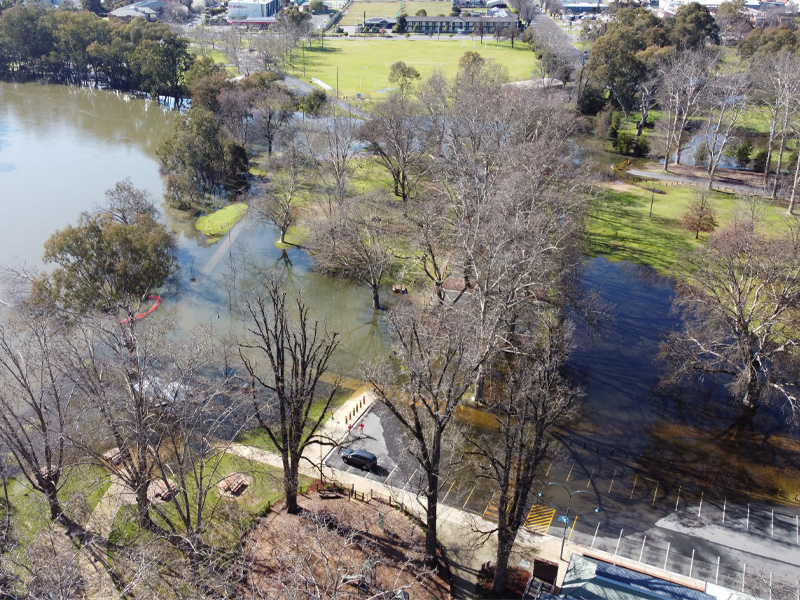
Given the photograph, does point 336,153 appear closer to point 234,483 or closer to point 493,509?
point 234,483

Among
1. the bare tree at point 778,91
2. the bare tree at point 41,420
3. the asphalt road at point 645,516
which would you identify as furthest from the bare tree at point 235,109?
the bare tree at point 778,91

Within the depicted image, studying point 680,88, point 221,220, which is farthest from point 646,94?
point 221,220

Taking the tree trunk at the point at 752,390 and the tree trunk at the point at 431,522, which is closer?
the tree trunk at the point at 431,522

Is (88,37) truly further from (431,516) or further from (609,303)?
(431,516)

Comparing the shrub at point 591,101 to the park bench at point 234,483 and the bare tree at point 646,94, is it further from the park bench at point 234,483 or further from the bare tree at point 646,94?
the park bench at point 234,483

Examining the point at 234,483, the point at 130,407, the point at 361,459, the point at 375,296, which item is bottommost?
the point at 234,483

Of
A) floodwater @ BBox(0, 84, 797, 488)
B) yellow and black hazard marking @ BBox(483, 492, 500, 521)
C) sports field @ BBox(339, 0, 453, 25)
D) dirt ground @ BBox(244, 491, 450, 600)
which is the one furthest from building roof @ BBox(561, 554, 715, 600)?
sports field @ BBox(339, 0, 453, 25)

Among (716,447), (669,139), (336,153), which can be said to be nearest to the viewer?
(716,447)
